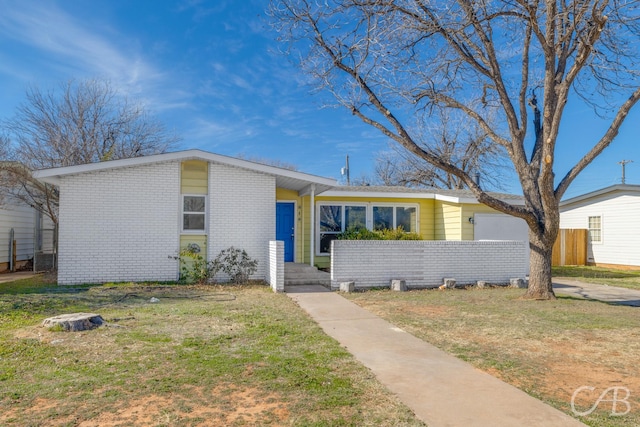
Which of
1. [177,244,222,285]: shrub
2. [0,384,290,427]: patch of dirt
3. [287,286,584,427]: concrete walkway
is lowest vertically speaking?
[287,286,584,427]: concrete walkway

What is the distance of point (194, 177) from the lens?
11.3 metres

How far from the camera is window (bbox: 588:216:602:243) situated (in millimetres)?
18578

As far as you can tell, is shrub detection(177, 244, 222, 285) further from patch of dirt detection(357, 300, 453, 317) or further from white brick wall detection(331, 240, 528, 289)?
patch of dirt detection(357, 300, 453, 317)

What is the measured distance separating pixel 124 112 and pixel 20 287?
11.1 meters

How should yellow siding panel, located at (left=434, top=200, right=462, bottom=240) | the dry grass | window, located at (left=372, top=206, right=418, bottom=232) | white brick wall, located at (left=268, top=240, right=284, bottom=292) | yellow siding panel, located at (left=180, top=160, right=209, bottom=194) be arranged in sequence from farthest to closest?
window, located at (left=372, top=206, right=418, bottom=232)
yellow siding panel, located at (left=434, top=200, right=462, bottom=240)
yellow siding panel, located at (left=180, top=160, right=209, bottom=194)
white brick wall, located at (left=268, top=240, right=284, bottom=292)
the dry grass

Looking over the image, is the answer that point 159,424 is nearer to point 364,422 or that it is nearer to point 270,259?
point 364,422

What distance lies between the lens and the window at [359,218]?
14539 millimetres

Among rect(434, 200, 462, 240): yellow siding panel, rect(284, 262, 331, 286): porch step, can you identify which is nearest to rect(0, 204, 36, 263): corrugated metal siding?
rect(284, 262, 331, 286): porch step

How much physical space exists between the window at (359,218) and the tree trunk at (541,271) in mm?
6519

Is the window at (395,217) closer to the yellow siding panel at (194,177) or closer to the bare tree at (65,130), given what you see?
the yellow siding panel at (194,177)

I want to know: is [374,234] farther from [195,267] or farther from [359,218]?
[195,267]

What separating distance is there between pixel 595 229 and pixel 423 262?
41.5 feet

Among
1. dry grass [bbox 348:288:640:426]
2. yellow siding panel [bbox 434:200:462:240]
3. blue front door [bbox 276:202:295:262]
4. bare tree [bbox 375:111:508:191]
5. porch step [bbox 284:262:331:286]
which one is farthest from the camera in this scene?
bare tree [bbox 375:111:508:191]

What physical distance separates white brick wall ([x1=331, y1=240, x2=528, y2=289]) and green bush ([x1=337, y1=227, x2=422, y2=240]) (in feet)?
9.68
